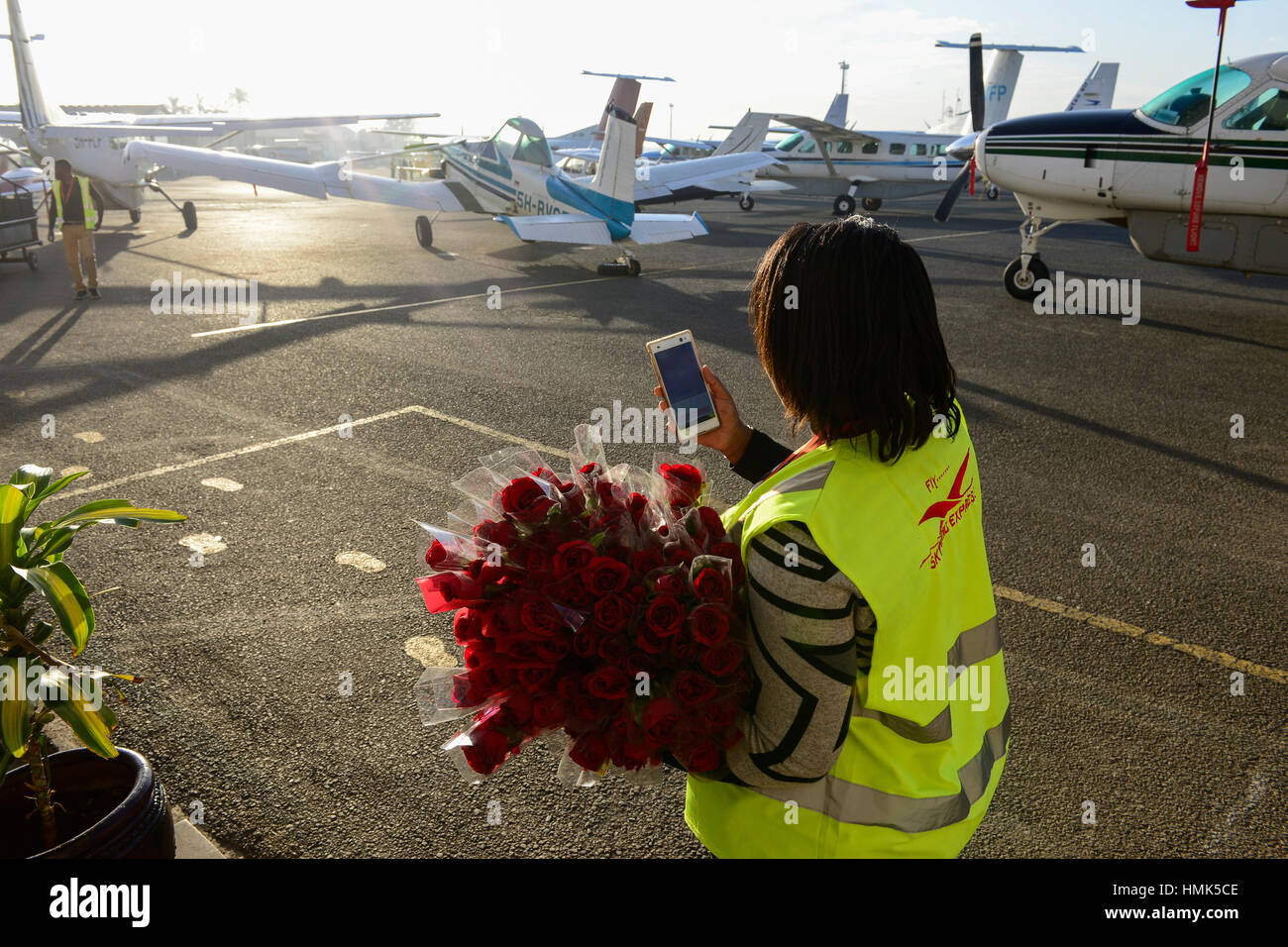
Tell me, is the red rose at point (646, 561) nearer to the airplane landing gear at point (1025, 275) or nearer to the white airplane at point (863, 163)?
the airplane landing gear at point (1025, 275)

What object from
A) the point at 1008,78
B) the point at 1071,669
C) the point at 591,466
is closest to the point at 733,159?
the point at 1008,78

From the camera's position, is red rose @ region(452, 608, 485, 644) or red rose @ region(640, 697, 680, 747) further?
red rose @ region(452, 608, 485, 644)

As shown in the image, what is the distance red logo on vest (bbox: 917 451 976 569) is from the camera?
1541 millimetres

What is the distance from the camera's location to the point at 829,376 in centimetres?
154

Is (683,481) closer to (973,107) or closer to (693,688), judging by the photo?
(693,688)

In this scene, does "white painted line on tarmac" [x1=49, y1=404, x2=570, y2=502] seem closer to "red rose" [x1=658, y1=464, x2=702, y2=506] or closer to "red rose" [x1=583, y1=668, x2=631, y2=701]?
"red rose" [x1=658, y1=464, x2=702, y2=506]

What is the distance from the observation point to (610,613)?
153 cm

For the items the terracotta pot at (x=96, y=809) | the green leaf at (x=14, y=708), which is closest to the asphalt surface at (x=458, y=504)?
the terracotta pot at (x=96, y=809)

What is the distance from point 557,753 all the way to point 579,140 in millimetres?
48584

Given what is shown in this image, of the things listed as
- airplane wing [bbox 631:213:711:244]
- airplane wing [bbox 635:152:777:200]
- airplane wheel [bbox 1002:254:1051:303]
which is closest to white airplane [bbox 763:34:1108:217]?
airplane wing [bbox 635:152:777:200]

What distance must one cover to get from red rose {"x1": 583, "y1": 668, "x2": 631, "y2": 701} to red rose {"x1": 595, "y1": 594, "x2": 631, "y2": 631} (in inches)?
3.1
